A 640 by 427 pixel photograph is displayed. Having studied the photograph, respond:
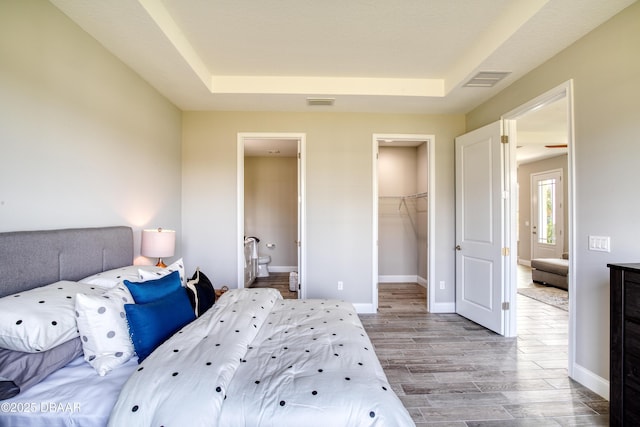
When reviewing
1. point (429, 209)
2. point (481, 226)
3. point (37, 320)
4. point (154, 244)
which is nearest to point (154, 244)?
point (154, 244)

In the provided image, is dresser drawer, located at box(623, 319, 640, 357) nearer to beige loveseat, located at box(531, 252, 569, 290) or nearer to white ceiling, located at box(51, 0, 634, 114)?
white ceiling, located at box(51, 0, 634, 114)

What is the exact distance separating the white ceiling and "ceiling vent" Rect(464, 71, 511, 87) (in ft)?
0.23

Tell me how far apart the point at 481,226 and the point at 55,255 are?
3.91 m

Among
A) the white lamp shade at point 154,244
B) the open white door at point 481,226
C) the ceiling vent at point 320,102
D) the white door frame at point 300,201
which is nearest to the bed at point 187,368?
the white lamp shade at point 154,244

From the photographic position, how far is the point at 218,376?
3.81 feet

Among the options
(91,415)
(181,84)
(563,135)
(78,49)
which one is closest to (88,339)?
(91,415)

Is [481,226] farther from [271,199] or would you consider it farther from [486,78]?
[271,199]

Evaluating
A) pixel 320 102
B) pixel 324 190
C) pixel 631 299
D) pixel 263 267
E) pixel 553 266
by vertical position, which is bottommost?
pixel 263 267

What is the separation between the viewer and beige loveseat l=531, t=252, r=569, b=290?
4.77 m

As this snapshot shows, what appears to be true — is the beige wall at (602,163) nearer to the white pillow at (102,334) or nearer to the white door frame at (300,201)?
the white door frame at (300,201)

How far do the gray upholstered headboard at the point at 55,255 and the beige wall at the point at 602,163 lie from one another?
12.1 feet

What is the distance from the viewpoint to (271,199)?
21.4ft

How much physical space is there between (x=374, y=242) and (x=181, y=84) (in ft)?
9.66

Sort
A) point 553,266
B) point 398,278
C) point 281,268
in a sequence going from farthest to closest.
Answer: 1. point 281,268
2. point 398,278
3. point 553,266
